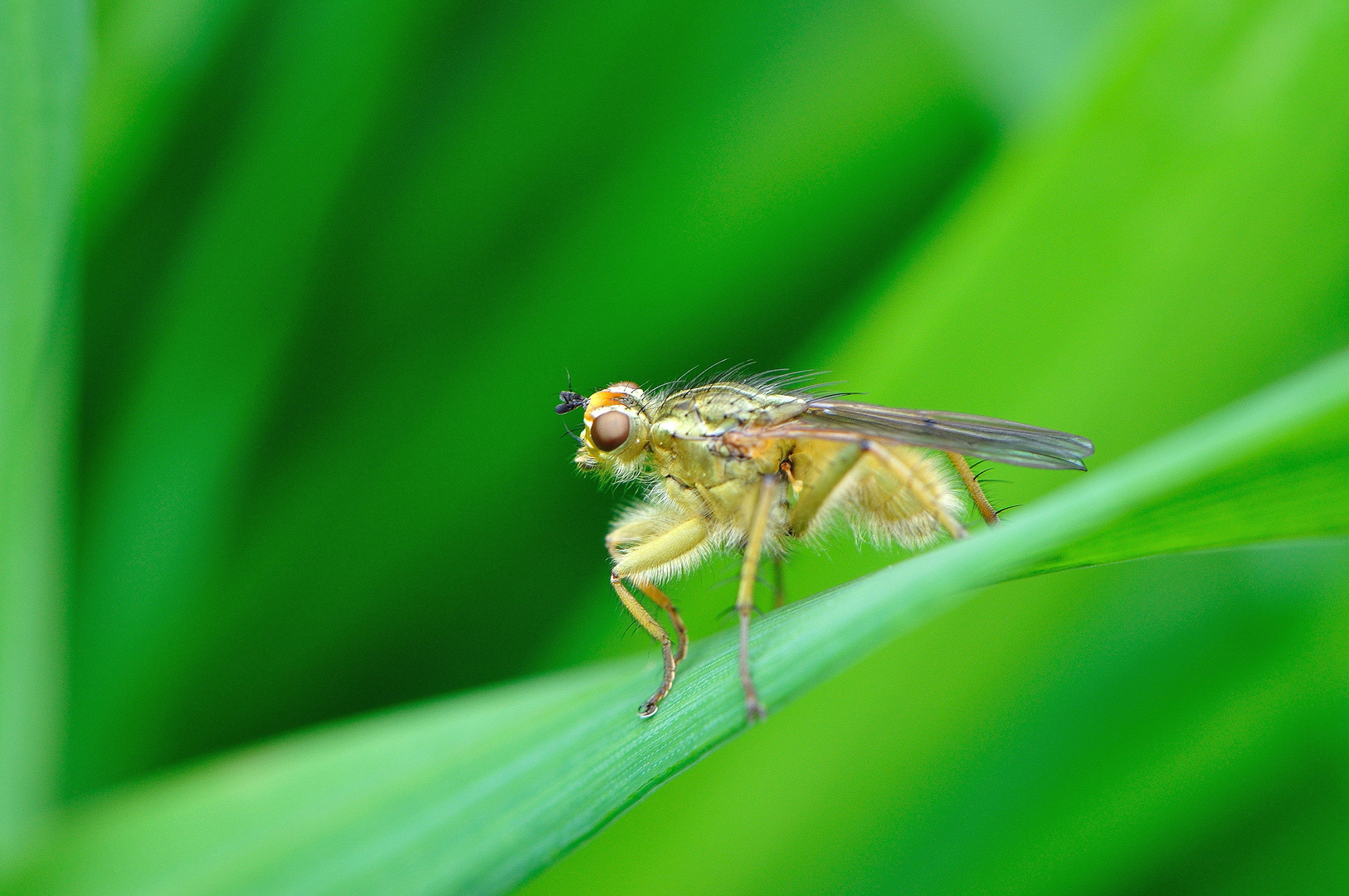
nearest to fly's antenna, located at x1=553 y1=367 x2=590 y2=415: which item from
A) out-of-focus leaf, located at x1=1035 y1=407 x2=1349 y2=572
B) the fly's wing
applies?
the fly's wing

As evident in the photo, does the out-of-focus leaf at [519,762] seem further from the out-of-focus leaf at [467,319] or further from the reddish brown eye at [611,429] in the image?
the out-of-focus leaf at [467,319]

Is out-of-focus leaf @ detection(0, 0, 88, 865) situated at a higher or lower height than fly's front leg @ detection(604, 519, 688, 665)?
higher

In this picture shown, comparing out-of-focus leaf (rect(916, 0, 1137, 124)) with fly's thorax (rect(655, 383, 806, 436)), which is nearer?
fly's thorax (rect(655, 383, 806, 436))

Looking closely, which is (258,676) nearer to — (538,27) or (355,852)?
(355,852)

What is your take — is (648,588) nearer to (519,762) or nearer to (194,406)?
(519,762)

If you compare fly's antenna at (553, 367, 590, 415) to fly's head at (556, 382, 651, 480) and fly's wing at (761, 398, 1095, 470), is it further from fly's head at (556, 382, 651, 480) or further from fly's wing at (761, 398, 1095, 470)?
fly's wing at (761, 398, 1095, 470)

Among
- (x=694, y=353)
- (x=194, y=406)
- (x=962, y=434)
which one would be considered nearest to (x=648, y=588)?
(x=962, y=434)
